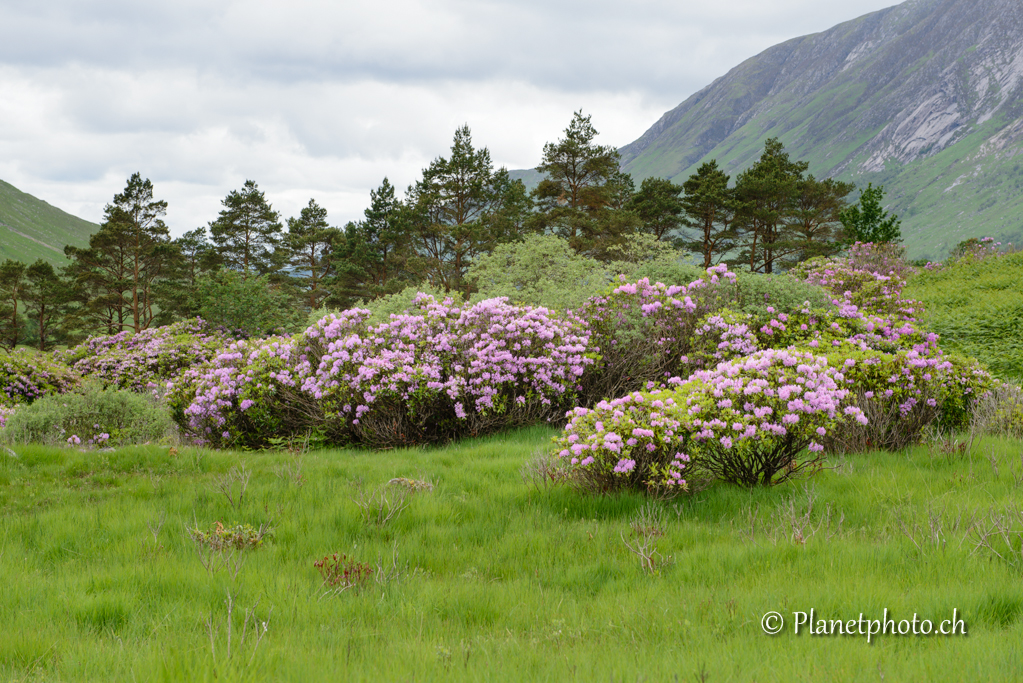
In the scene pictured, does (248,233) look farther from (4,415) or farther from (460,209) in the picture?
(4,415)

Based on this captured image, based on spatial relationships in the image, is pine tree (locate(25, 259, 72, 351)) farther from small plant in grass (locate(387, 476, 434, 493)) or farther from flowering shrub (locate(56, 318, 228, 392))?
small plant in grass (locate(387, 476, 434, 493))

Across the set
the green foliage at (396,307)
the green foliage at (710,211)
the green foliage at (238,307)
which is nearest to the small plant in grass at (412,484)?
the green foliage at (396,307)

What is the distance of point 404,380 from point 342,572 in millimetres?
5596

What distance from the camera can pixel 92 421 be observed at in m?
12.6

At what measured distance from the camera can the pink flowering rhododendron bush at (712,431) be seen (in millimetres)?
5484

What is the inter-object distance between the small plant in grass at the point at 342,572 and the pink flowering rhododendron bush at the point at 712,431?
230 centimetres

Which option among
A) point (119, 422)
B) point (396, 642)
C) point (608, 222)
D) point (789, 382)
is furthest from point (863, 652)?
point (608, 222)

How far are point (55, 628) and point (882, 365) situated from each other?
27.9 ft

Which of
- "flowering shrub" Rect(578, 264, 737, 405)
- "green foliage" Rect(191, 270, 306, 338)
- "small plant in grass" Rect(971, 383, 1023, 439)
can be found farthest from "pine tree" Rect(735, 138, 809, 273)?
"small plant in grass" Rect(971, 383, 1023, 439)

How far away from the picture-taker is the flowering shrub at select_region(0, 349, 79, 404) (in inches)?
662

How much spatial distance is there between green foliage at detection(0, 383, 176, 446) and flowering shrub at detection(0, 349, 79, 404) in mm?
5170

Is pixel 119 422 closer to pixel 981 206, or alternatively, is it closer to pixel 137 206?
pixel 137 206

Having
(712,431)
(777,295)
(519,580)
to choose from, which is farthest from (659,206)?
(519,580)

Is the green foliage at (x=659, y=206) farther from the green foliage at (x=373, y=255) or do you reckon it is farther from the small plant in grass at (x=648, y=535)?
the small plant in grass at (x=648, y=535)
